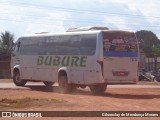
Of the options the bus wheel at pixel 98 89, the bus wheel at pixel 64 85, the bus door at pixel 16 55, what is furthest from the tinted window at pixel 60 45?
the bus wheel at pixel 98 89

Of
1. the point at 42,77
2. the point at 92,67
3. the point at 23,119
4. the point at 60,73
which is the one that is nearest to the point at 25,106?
the point at 23,119

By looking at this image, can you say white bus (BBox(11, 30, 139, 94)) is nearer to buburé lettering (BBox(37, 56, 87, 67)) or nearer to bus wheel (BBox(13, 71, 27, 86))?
buburé lettering (BBox(37, 56, 87, 67))

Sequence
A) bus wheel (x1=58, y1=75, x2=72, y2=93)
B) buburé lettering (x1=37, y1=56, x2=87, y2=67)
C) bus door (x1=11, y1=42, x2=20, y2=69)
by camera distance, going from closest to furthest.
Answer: buburé lettering (x1=37, y1=56, x2=87, y2=67) < bus wheel (x1=58, y1=75, x2=72, y2=93) < bus door (x1=11, y1=42, x2=20, y2=69)

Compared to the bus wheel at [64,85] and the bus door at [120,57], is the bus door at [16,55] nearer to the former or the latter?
the bus wheel at [64,85]

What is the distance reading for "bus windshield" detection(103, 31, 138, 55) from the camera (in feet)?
69.1

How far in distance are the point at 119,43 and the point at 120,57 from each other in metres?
0.63

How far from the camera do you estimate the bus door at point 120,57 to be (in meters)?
21.1

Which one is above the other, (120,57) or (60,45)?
(60,45)

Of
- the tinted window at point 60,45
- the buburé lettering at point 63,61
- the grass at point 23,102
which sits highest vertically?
the tinted window at point 60,45

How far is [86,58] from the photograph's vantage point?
2161 centimetres

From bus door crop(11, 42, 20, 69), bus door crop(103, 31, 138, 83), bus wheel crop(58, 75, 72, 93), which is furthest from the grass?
bus door crop(11, 42, 20, 69)

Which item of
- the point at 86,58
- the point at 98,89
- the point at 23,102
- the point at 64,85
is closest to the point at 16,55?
the point at 64,85

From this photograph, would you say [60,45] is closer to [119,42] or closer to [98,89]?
[98,89]

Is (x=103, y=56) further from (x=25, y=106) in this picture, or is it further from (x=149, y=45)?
(x=149, y=45)
